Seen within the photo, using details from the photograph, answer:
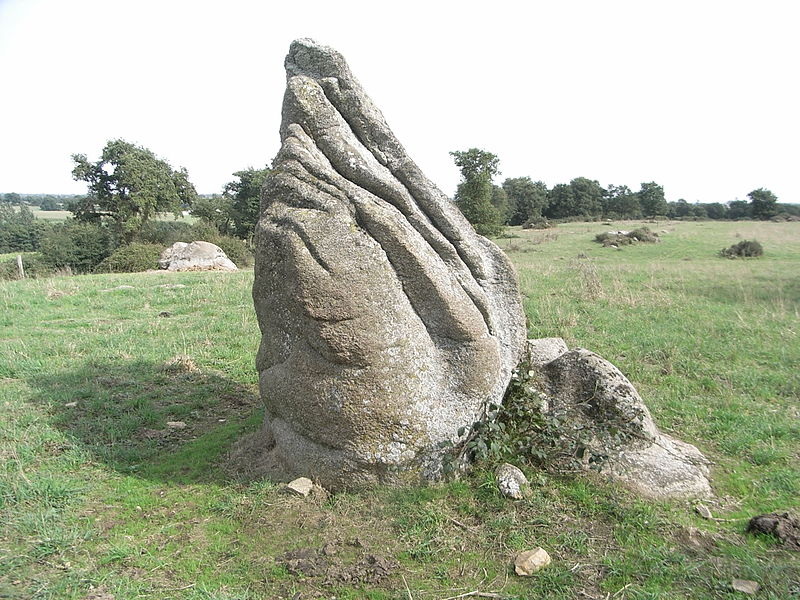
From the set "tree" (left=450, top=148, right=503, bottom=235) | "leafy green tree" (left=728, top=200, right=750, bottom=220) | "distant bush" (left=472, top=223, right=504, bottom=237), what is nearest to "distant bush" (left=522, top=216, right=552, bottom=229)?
"distant bush" (left=472, top=223, right=504, bottom=237)

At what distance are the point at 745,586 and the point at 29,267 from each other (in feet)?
124

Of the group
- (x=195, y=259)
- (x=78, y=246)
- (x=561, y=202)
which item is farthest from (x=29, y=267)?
(x=561, y=202)

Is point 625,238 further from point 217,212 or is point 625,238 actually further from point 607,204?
point 607,204

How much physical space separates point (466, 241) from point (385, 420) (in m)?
2.03

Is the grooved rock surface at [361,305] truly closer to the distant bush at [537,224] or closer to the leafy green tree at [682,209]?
the distant bush at [537,224]

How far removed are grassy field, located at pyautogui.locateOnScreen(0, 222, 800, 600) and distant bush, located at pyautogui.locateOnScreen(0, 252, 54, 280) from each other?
16.6 meters

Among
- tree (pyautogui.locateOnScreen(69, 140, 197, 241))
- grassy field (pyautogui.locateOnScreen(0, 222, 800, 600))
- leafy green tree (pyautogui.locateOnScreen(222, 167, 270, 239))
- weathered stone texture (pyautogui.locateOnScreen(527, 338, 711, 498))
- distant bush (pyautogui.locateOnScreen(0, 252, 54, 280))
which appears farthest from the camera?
leafy green tree (pyautogui.locateOnScreen(222, 167, 270, 239))

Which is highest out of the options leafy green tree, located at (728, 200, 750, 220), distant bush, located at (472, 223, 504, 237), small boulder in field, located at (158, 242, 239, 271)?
leafy green tree, located at (728, 200, 750, 220)

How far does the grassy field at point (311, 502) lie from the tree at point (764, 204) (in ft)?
199

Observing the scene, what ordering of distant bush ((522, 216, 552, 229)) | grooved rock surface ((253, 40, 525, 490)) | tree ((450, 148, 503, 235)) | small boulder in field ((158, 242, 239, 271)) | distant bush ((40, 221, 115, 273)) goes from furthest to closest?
distant bush ((522, 216, 552, 229)) < distant bush ((40, 221, 115, 273)) < tree ((450, 148, 503, 235)) < small boulder in field ((158, 242, 239, 271)) < grooved rock surface ((253, 40, 525, 490))

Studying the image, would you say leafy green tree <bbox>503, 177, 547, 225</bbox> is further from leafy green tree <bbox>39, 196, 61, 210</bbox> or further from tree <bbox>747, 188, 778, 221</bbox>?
leafy green tree <bbox>39, 196, 61, 210</bbox>

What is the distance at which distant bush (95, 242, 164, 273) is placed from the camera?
94.2 ft

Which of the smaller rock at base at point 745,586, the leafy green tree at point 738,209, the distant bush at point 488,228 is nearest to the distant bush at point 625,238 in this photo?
the distant bush at point 488,228

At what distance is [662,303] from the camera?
531 inches
